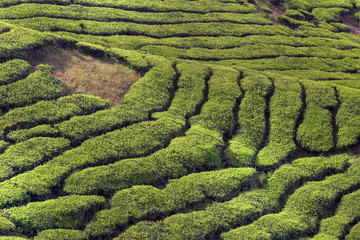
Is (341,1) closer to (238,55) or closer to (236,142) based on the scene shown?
(238,55)

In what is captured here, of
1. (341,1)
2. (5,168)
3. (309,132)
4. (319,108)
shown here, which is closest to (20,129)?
(5,168)

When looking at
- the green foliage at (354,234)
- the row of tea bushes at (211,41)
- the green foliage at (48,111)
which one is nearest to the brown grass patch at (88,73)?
the green foliage at (48,111)

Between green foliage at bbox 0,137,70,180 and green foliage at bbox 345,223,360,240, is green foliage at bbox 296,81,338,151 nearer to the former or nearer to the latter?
green foliage at bbox 345,223,360,240

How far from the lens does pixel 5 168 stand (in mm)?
17703

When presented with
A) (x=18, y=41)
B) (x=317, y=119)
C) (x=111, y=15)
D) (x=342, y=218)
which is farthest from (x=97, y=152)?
(x=111, y=15)

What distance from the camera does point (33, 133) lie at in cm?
2003

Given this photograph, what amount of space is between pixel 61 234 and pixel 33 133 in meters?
6.88

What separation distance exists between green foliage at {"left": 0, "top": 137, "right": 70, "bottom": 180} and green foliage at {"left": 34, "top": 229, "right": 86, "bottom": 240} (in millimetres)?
3961

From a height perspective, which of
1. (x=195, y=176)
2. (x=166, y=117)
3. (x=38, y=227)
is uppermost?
(x=166, y=117)

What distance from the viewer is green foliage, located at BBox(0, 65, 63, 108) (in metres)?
21.5

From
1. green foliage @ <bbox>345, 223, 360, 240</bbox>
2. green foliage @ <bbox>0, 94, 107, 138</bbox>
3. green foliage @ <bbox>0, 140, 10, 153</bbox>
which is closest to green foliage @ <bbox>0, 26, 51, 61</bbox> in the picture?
green foliage @ <bbox>0, 94, 107, 138</bbox>

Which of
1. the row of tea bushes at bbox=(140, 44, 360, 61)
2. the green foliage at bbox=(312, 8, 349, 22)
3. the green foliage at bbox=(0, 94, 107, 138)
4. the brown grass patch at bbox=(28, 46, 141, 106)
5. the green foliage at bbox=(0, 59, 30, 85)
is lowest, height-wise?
the green foliage at bbox=(0, 94, 107, 138)

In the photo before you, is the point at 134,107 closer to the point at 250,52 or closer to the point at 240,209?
the point at 240,209

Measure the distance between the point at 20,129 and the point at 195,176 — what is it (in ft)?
34.2
